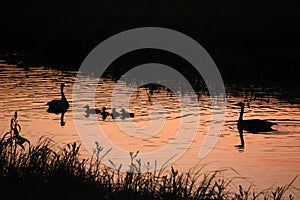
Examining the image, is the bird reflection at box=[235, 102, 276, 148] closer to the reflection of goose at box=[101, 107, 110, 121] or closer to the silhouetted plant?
the reflection of goose at box=[101, 107, 110, 121]

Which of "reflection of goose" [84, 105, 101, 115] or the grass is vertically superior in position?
"reflection of goose" [84, 105, 101, 115]

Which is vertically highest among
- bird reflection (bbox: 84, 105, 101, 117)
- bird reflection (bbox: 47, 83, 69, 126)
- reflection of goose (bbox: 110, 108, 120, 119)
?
bird reflection (bbox: 47, 83, 69, 126)

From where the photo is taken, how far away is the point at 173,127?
909 inches

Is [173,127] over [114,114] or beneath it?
beneath

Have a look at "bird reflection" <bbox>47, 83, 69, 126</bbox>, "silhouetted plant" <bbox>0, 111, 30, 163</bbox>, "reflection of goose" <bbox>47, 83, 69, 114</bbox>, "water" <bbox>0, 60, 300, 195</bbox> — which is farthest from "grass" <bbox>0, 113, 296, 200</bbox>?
"reflection of goose" <bbox>47, 83, 69, 114</bbox>

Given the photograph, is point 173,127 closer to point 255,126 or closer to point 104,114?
point 255,126

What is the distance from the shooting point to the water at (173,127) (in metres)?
18.0

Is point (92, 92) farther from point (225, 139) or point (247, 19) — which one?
point (247, 19)

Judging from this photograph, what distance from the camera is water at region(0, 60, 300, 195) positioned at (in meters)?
18.0

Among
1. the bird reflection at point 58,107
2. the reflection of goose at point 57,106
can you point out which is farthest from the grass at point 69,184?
the reflection of goose at point 57,106

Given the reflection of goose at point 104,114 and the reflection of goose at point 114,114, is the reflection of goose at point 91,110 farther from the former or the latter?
the reflection of goose at point 114,114

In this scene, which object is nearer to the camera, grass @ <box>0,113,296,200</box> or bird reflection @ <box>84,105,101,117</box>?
grass @ <box>0,113,296,200</box>

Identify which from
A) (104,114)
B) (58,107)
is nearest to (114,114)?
(104,114)

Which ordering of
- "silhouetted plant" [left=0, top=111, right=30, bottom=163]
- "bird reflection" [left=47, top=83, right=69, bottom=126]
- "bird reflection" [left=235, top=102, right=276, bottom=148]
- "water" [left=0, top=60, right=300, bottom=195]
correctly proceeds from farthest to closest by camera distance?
"bird reflection" [left=47, top=83, right=69, bottom=126] < "bird reflection" [left=235, top=102, right=276, bottom=148] < "water" [left=0, top=60, right=300, bottom=195] < "silhouetted plant" [left=0, top=111, right=30, bottom=163]
